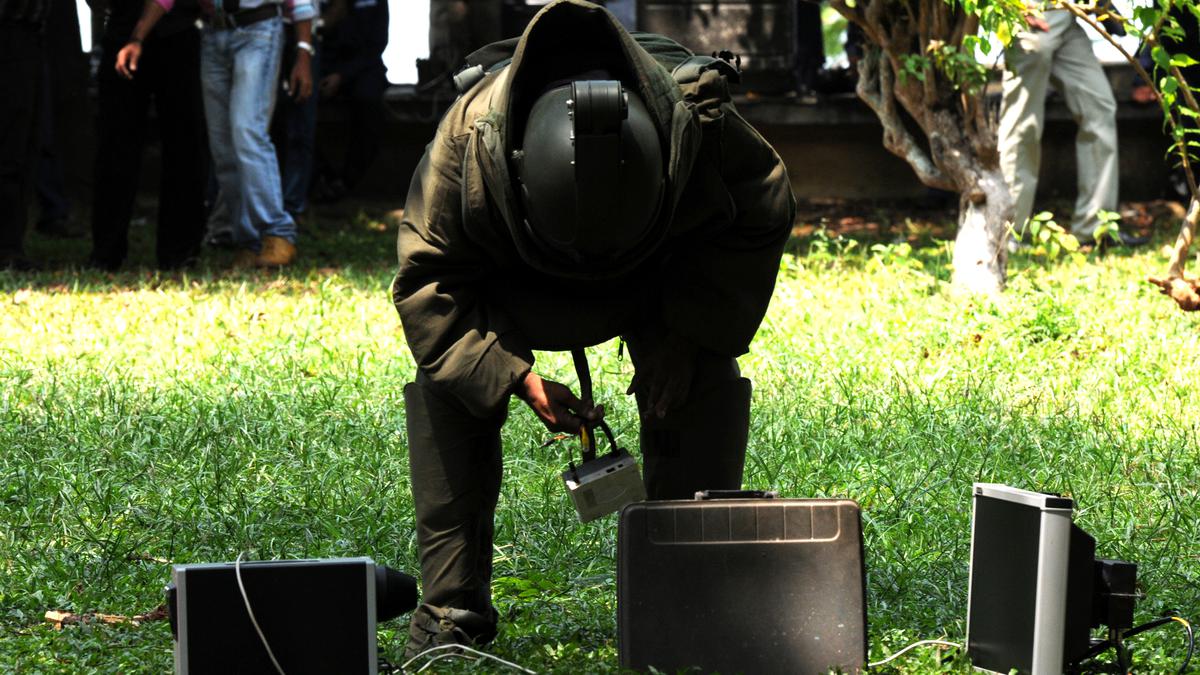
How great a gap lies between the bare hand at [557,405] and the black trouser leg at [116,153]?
5998mm

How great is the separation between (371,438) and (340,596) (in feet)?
7.31

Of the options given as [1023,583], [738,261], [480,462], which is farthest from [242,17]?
[1023,583]

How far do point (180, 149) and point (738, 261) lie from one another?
599 centimetres

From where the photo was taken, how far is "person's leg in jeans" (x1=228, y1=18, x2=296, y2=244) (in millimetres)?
8719

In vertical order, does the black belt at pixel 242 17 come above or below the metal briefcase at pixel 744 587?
above

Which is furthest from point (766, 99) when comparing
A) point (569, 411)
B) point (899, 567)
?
point (569, 411)

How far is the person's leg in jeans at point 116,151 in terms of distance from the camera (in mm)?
8891

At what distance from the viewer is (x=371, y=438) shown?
5.46m

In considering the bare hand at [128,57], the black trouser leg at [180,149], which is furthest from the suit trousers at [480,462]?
the black trouser leg at [180,149]

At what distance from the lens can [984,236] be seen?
7.76 metres

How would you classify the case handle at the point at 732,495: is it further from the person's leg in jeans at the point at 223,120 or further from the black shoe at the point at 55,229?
the black shoe at the point at 55,229

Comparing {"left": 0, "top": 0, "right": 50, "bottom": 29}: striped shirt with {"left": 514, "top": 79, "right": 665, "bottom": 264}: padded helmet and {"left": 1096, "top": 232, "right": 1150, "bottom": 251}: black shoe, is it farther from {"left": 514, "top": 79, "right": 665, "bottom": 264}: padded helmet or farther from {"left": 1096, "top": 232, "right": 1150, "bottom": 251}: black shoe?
{"left": 514, "top": 79, "right": 665, "bottom": 264}: padded helmet

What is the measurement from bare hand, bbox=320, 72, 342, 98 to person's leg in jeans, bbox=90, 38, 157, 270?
2440 mm

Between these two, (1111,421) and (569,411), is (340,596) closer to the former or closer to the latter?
(569,411)
